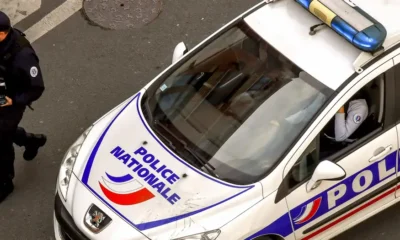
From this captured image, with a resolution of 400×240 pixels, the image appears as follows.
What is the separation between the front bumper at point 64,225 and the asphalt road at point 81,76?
2.28 ft

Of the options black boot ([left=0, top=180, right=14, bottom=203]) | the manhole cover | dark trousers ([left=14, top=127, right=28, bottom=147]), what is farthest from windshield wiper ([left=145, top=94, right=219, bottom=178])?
the manhole cover

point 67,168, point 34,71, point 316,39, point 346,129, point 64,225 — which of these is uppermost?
point 316,39

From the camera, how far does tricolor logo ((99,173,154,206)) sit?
4.75 meters

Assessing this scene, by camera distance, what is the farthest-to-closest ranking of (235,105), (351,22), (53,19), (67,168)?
(53,19)
(67,168)
(235,105)
(351,22)

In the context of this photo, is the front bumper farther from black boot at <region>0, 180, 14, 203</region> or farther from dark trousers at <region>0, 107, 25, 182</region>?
black boot at <region>0, 180, 14, 203</region>

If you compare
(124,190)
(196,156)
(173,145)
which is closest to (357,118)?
(196,156)

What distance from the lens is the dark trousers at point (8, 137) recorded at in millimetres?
5602

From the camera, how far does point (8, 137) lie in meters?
5.71

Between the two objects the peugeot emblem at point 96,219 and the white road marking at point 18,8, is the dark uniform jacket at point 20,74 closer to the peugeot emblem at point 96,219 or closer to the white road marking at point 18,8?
the peugeot emblem at point 96,219

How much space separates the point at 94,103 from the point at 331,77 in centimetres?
285

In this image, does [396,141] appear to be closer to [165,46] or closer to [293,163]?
[293,163]

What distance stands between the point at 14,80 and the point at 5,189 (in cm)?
112

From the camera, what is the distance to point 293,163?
4637 mm

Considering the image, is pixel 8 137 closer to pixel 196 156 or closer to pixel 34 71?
pixel 34 71
